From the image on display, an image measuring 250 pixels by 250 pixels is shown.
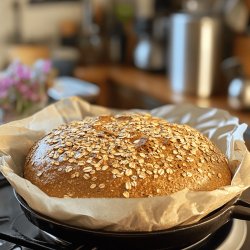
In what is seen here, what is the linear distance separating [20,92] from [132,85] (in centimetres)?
99

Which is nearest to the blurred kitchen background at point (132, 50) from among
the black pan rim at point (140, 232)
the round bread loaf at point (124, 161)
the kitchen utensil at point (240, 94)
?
the kitchen utensil at point (240, 94)

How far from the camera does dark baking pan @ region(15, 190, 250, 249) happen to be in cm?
66

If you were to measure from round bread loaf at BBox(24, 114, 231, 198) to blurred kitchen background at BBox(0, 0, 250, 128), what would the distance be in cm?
80

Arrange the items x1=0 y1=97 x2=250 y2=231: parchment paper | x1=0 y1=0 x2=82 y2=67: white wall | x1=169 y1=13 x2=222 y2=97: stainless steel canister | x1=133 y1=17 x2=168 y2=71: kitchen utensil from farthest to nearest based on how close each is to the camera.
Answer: x1=0 y1=0 x2=82 y2=67: white wall < x1=133 y1=17 x2=168 y2=71: kitchen utensil < x1=169 y1=13 x2=222 y2=97: stainless steel canister < x1=0 y1=97 x2=250 y2=231: parchment paper

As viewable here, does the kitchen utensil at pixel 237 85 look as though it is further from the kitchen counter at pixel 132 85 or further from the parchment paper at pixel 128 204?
the parchment paper at pixel 128 204

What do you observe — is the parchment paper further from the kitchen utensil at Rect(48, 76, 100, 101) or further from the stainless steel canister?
the stainless steel canister

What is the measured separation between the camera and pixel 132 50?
3.04m

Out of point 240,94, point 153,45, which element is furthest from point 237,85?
point 153,45

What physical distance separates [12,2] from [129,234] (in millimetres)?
2669

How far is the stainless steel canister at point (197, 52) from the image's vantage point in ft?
7.27

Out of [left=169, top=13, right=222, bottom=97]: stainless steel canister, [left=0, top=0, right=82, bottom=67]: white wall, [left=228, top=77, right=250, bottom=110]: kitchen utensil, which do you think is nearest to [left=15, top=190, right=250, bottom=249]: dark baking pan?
[left=228, top=77, right=250, bottom=110]: kitchen utensil

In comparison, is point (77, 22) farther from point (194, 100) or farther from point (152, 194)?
point (152, 194)

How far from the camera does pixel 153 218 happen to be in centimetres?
66

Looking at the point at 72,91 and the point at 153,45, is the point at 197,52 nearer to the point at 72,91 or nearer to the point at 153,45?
the point at 153,45
